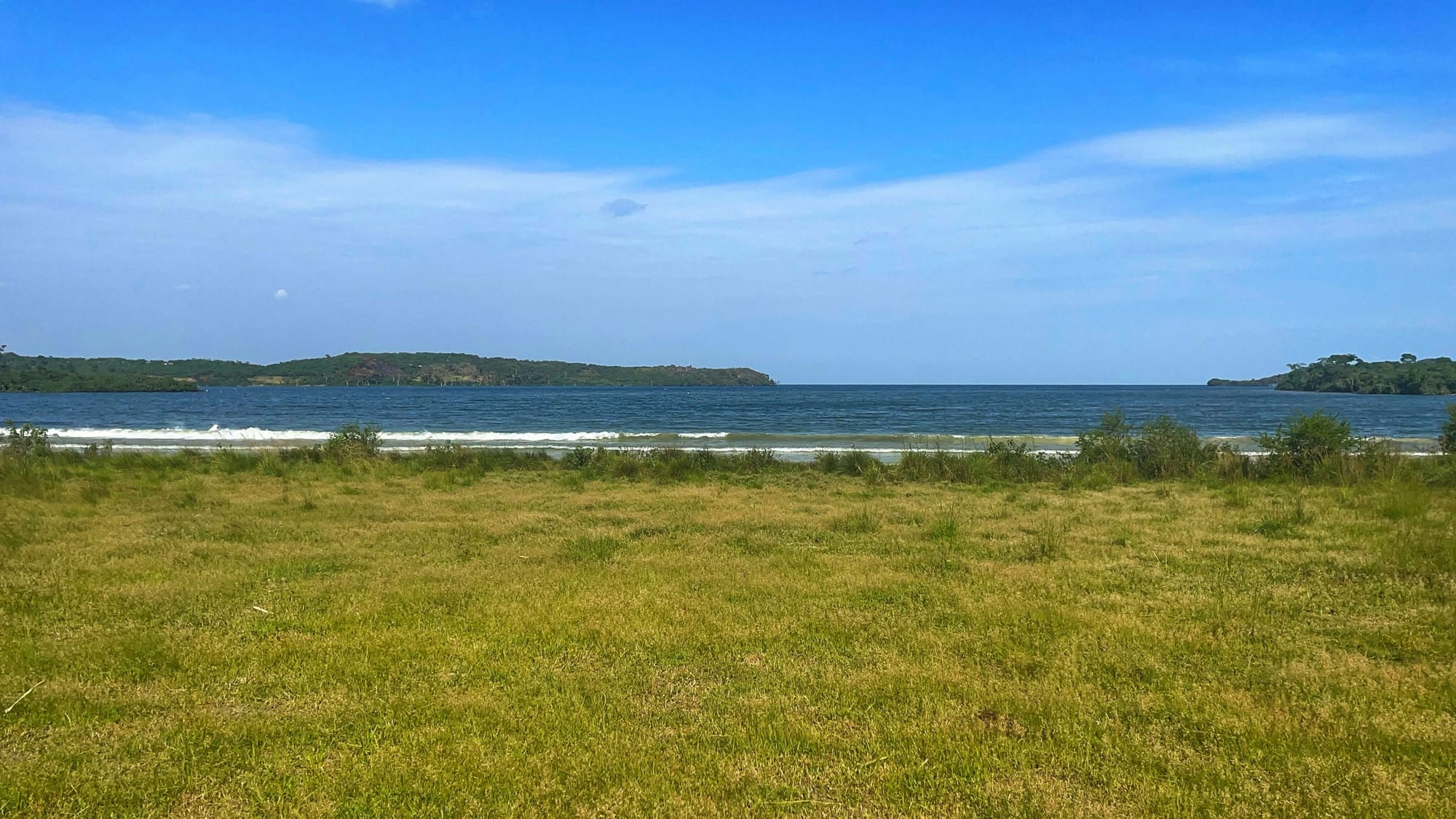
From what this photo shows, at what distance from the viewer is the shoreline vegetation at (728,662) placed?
14.6ft

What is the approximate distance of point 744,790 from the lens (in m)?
4.41

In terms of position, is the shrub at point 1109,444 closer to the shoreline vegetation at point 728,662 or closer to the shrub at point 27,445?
the shoreline vegetation at point 728,662

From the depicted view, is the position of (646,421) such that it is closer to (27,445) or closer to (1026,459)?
(27,445)

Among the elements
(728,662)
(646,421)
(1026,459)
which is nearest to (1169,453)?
(1026,459)

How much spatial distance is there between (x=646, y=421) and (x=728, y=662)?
184ft

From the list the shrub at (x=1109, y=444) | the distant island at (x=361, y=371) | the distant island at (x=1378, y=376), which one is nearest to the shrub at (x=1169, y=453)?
the shrub at (x=1109, y=444)

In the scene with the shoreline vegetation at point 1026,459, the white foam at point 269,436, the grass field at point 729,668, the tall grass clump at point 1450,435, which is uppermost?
the tall grass clump at point 1450,435

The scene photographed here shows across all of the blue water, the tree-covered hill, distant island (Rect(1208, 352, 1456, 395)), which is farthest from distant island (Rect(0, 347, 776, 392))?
distant island (Rect(1208, 352, 1456, 395))

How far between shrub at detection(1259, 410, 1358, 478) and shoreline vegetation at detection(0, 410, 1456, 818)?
5.33 m

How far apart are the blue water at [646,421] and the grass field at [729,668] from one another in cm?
1843

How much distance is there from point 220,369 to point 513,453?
7372 inches

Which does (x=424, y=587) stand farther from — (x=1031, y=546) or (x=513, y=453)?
(x=513, y=453)

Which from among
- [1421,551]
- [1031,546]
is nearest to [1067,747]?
[1031,546]

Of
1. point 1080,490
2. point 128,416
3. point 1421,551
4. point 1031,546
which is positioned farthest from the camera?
point 128,416
